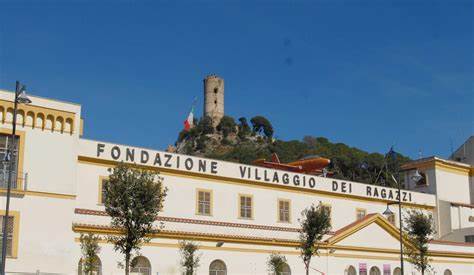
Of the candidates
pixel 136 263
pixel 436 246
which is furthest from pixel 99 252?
pixel 436 246

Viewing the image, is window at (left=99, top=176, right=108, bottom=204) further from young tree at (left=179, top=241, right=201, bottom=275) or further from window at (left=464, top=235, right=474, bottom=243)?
window at (left=464, top=235, right=474, bottom=243)

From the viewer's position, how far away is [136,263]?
40.5m

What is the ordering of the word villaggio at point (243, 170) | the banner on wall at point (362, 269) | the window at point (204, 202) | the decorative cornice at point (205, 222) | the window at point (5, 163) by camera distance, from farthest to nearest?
1. the banner on wall at point (362, 269)
2. the window at point (204, 202)
3. the word villaggio at point (243, 170)
4. the decorative cornice at point (205, 222)
5. the window at point (5, 163)

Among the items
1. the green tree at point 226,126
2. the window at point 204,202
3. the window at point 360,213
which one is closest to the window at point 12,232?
the window at point 204,202

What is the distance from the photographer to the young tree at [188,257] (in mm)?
41594

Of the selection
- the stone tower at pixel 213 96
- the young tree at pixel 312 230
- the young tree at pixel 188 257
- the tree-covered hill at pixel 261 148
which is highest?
the stone tower at pixel 213 96

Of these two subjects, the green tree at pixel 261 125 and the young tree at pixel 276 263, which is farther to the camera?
the green tree at pixel 261 125

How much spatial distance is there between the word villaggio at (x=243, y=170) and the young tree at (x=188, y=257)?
590 centimetres

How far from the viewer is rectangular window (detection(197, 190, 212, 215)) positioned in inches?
1839

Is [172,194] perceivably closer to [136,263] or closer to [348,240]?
[136,263]

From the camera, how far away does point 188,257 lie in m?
41.8

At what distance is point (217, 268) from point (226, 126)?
391 feet

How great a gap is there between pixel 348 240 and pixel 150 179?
22483mm

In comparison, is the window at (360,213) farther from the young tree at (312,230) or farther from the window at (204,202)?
the window at (204,202)
